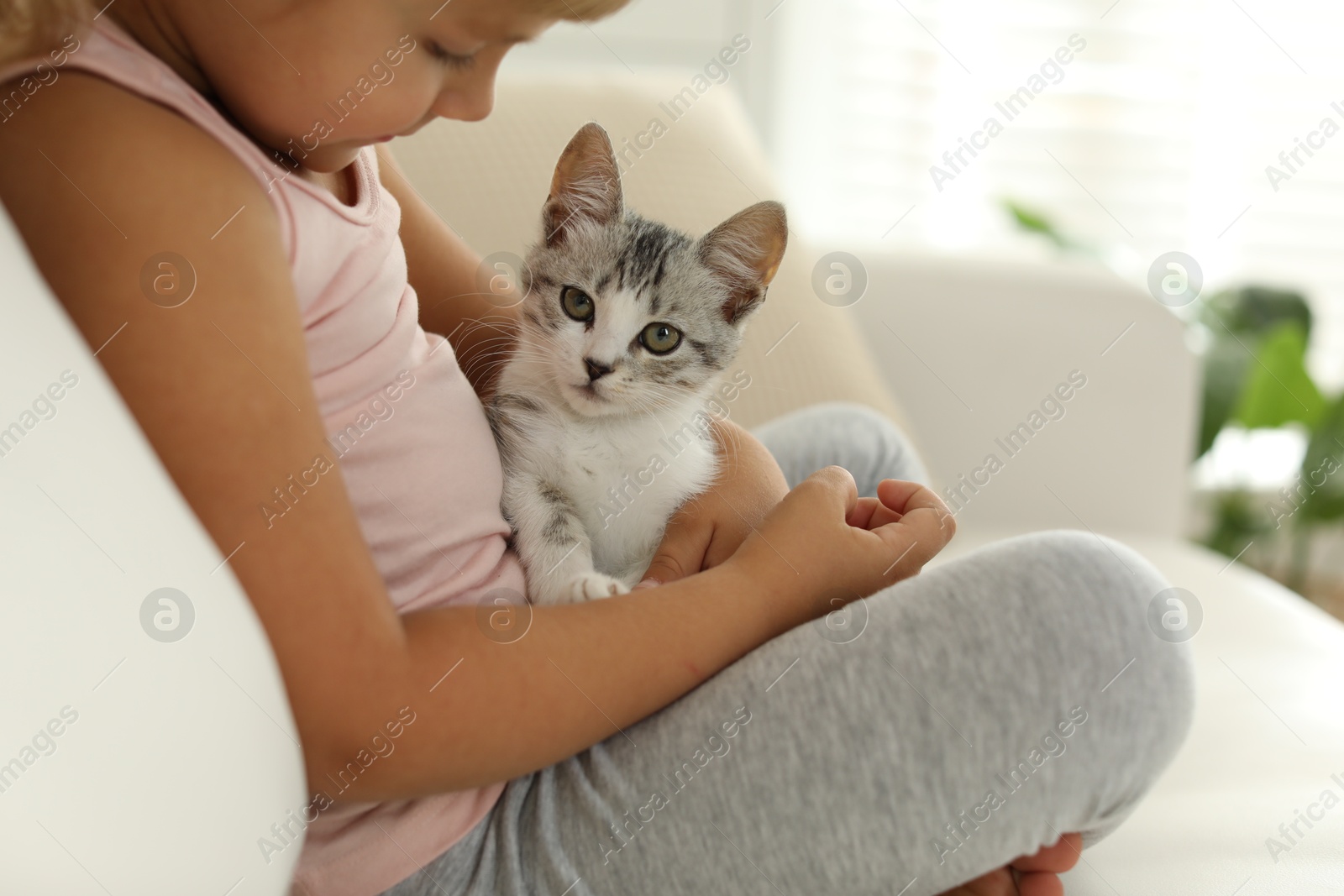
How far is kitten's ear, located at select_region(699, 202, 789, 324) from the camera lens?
96cm

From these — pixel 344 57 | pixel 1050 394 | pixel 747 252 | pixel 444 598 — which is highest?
pixel 1050 394

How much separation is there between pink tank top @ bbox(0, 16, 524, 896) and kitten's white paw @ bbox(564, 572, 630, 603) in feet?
0.17

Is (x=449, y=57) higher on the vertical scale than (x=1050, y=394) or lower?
lower

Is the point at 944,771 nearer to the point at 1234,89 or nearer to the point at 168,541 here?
the point at 168,541

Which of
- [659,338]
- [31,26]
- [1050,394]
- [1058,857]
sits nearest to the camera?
[31,26]

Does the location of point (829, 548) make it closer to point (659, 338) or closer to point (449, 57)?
point (659, 338)

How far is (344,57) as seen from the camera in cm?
Result: 61

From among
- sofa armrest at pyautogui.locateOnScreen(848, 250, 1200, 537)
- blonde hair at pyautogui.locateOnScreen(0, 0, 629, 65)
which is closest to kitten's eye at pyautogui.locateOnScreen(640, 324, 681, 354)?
blonde hair at pyautogui.locateOnScreen(0, 0, 629, 65)

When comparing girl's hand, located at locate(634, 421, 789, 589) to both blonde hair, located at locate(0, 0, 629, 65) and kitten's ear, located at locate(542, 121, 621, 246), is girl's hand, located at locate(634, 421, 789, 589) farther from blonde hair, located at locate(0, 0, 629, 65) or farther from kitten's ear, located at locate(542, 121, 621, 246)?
blonde hair, located at locate(0, 0, 629, 65)

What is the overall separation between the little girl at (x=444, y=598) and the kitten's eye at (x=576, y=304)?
211mm

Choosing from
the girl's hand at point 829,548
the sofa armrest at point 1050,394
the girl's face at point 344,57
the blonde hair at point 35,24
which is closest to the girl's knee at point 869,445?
the girl's hand at point 829,548

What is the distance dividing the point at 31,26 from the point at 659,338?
0.57 metres

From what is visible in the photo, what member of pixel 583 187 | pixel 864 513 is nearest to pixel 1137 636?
pixel 864 513

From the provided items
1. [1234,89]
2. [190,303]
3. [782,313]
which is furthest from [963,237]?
[190,303]
